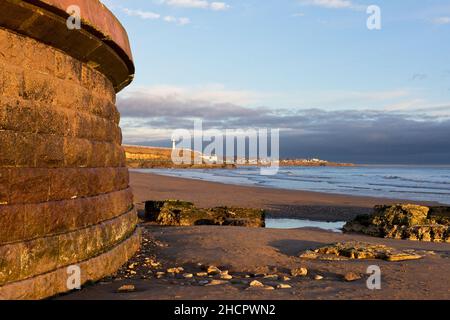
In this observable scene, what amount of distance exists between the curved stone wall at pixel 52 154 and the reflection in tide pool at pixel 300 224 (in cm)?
934

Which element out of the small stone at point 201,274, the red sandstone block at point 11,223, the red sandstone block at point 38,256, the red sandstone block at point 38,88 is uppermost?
the red sandstone block at point 38,88

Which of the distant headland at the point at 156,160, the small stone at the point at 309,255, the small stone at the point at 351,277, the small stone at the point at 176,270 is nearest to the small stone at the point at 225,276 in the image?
the small stone at the point at 176,270

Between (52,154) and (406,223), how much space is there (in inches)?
377

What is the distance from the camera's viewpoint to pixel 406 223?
458 inches

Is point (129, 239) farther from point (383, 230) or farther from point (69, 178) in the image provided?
point (383, 230)

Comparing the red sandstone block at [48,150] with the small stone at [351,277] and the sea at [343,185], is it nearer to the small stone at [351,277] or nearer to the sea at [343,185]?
the small stone at [351,277]

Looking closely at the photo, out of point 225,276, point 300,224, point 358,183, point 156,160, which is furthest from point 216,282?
point 156,160

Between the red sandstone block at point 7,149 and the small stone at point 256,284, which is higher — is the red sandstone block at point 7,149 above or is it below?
above

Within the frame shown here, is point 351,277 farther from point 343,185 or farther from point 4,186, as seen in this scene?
point 343,185

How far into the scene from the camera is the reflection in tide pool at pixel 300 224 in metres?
14.4

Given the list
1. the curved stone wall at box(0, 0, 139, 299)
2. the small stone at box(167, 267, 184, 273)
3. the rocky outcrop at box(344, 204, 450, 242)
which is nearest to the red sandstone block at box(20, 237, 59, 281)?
the curved stone wall at box(0, 0, 139, 299)

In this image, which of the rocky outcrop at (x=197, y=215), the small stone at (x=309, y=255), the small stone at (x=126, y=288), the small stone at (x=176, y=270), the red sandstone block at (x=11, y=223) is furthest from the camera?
the rocky outcrop at (x=197, y=215)

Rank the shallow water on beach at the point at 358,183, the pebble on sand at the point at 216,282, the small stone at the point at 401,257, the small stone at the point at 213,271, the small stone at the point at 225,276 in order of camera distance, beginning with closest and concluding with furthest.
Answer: the pebble on sand at the point at 216,282
the small stone at the point at 225,276
the small stone at the point at 213,271
the small stone at the point at 401,257
the shallow water on beach at the point at 358,183
